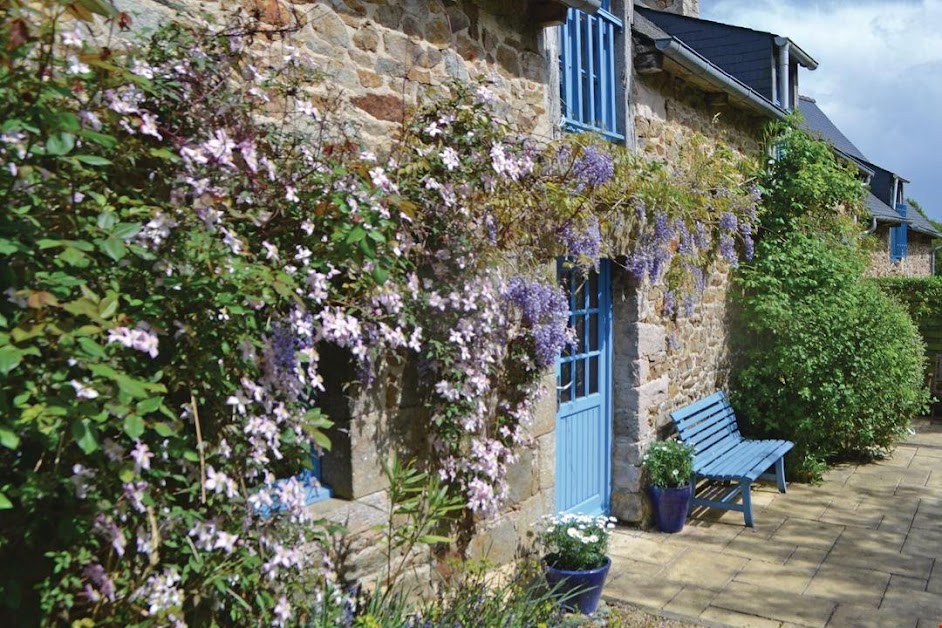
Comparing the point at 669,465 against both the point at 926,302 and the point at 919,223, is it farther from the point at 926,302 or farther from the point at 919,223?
the point at 919,223

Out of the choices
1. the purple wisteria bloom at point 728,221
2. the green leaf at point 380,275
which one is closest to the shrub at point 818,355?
the purple wisteria bloom at point 728,221

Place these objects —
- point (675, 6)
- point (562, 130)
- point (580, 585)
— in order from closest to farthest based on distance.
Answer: point (580, 585) < point (562, 130) < point (675, 6)

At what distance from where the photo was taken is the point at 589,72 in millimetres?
5836

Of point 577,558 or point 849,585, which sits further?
point 849,585

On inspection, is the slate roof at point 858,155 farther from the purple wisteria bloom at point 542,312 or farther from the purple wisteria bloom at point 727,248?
the purple wisteria bloom at point 542,312

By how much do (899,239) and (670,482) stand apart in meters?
13.9

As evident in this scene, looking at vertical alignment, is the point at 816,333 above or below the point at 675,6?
below

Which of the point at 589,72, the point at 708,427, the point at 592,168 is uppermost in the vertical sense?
the point at 589,72

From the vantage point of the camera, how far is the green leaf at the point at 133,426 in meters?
1.94

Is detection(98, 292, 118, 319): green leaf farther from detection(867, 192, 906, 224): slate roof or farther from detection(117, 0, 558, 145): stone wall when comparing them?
detection(867, 192, 906, 224): slate roof

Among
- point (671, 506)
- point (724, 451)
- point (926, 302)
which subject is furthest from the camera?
point (926, 302)

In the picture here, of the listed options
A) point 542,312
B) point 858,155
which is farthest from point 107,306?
point 858,155

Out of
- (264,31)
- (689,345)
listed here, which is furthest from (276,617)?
(689,345)

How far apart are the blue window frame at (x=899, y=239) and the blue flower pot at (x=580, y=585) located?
14.9m
